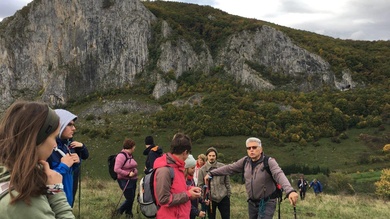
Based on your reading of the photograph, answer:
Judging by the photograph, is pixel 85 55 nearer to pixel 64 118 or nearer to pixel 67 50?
pixel 67 50

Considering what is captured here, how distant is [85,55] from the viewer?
99188 mm

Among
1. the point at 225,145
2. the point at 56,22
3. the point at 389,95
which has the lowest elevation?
the point at 225,145

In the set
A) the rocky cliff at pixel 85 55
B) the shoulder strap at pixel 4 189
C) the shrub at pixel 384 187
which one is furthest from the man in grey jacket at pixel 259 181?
the rocky cliff at pixel 85 55

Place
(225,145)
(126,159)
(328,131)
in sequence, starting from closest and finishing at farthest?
1. (126,159)
2. (225,145)
3. (328,131)

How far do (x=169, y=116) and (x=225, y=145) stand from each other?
19.9m

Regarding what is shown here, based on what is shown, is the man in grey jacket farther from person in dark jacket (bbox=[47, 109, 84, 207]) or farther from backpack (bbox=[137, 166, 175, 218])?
person in dark jacket (bbox=[47, 109, 84, 207])

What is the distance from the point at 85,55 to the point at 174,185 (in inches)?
3959

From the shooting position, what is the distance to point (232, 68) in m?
109

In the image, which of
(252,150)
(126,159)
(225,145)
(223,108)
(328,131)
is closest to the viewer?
(252,150)

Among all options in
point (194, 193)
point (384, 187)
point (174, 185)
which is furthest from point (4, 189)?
point (384, 187)

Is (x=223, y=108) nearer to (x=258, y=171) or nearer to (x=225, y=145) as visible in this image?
(x=225, y=145)

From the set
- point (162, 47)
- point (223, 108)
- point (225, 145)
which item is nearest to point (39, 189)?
point (225, 145)

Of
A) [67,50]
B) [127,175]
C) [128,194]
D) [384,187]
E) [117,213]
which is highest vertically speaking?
[67,50]

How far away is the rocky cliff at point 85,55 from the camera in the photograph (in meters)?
98.1
